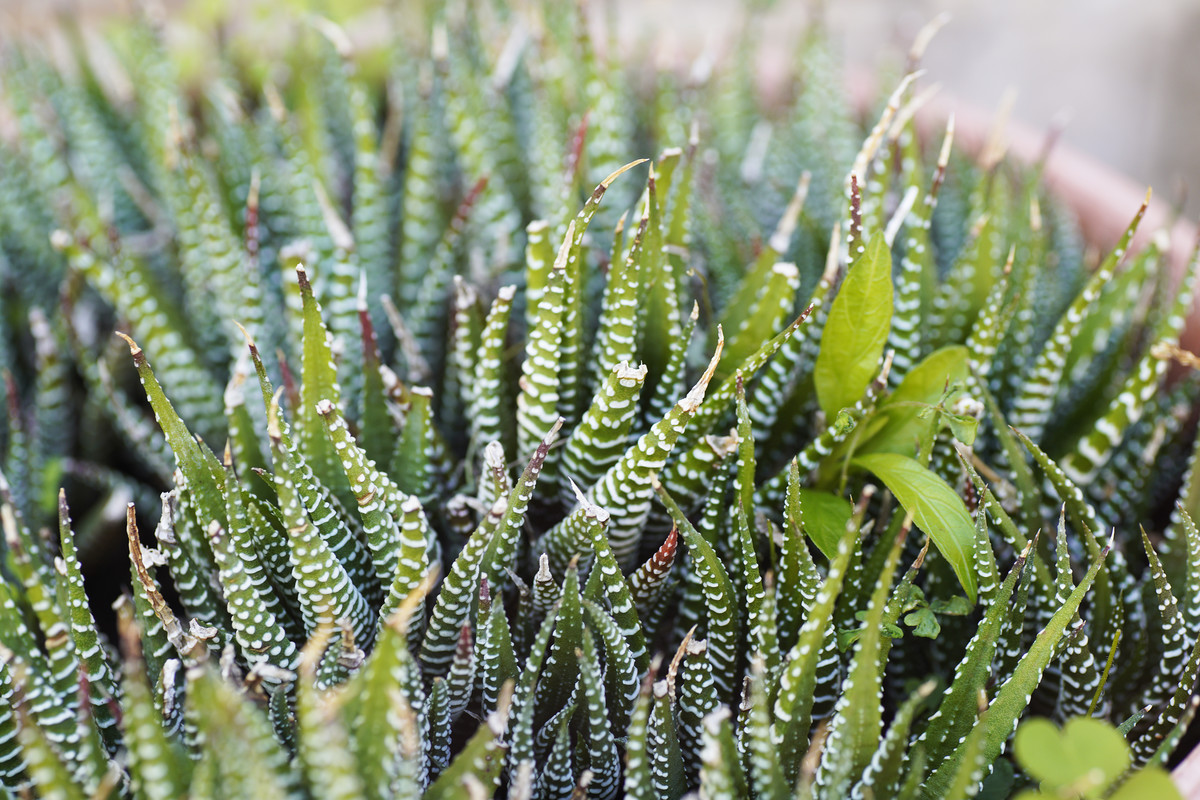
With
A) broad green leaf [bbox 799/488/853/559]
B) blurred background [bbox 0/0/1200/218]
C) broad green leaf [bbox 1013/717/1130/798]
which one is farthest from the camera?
blurred background [bbox 0/0/1200/218]

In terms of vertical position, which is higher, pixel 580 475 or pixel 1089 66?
pixel 1089 66

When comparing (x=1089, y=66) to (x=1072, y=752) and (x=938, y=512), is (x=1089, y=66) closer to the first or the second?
(x=938, y=512)

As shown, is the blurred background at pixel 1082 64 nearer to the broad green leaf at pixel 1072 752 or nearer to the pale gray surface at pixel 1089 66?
the pale gray surface at pixel 1089 66

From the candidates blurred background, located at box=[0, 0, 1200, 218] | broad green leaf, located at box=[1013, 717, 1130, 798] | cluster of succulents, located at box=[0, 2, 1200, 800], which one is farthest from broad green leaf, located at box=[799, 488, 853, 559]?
blurred background, located at box=[0, 0, 1200, 218]

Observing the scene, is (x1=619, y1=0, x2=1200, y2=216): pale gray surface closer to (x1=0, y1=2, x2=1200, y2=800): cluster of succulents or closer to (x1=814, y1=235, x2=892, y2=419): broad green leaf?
(x1=0, y1=2, x2=1200, y2=800): cluster of succulents

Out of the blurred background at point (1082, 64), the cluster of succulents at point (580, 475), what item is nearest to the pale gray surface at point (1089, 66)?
the blurred background at point (1082, 64)

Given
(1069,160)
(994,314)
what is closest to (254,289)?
(994,314)

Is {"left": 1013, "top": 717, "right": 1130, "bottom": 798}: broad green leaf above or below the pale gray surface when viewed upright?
below

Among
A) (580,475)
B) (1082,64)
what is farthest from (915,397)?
(1082,64)
